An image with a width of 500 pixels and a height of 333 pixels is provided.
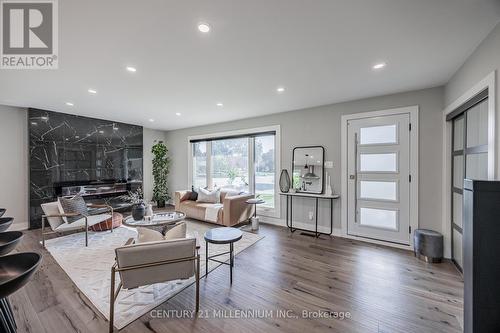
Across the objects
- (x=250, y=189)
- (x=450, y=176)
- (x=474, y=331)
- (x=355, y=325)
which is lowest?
(x=355, y=325)

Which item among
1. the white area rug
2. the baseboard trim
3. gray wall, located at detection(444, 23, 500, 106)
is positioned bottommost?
the white area rug

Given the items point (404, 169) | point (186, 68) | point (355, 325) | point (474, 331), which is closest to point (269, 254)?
point (355, 325)

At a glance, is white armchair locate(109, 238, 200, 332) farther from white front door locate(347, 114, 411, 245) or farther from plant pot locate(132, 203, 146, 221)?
white front door locate(347, 114, 411, 245)

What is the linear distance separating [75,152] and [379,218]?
6797 mm

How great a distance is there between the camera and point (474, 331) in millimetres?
1265

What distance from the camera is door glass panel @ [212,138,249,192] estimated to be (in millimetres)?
5449

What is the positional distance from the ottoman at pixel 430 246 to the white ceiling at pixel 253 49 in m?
2.21

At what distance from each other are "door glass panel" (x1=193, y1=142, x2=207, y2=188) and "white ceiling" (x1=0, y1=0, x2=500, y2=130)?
8.61 feet

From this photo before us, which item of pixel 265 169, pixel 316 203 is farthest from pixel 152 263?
pixel 265 169

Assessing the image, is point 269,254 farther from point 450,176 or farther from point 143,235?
point 450,176

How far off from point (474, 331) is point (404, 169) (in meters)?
2.63

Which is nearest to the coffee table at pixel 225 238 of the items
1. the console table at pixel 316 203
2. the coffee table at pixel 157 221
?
the coffee table at pixel 157 221

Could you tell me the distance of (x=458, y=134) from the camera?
2.87 meters

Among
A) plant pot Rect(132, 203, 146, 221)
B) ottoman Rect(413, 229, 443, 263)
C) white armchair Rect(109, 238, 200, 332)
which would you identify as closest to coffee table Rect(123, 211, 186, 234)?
plant pot Rect(132, 203, 146, 221)
